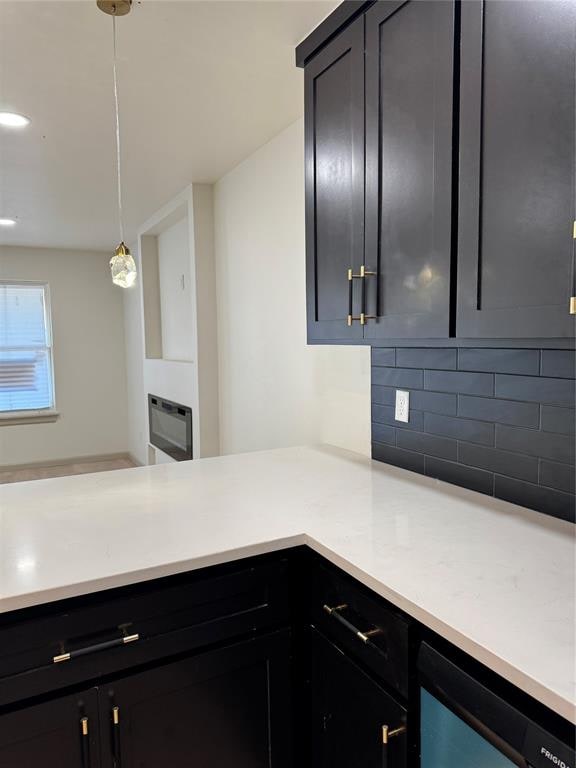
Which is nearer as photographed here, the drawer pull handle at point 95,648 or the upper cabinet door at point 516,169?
the upper cabinet door at point 516,169

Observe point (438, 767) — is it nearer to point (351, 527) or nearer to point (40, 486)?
point (351, 527)

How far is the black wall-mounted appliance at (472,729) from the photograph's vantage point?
711mm

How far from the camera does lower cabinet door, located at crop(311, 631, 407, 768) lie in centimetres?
99

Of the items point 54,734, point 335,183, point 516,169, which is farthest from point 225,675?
point 335,183

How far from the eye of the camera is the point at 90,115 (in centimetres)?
224

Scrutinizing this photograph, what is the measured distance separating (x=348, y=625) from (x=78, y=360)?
5608mm

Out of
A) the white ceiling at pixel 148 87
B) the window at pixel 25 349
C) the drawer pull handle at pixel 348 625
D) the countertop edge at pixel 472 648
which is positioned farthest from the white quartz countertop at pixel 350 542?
the window at pixel 25 349

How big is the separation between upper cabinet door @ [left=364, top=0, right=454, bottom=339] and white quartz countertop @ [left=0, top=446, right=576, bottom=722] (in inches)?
18.6

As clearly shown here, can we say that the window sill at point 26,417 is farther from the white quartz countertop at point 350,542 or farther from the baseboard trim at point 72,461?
the white quartz countertop at point 350,542

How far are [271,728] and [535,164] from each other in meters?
1.36

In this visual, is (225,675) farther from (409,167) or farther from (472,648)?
(409,167)

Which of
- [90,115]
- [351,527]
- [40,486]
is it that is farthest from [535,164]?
[90,115]

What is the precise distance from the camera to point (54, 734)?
1.03 metres

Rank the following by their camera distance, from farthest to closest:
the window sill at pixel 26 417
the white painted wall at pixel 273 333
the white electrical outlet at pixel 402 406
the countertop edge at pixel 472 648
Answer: the window sill at pixel 26 417 → the white painted wall at pixel 273 333 → the white electrical outlet at pixel 402 406 → the countertop edge at pixel 472 648
